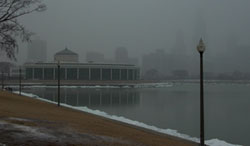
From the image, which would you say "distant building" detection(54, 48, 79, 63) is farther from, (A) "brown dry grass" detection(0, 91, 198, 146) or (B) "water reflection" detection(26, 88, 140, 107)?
(A) "brown dry grass" detection(0, 91, 198, 146)

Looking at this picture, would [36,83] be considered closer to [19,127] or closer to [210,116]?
[210,116]

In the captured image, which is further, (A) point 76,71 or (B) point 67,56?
(B) point 67,56

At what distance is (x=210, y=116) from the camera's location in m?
32.4

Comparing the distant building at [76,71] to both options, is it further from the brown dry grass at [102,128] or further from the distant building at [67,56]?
the brown dry grass at [102,128]

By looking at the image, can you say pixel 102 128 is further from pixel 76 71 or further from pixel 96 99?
pixel 76 71

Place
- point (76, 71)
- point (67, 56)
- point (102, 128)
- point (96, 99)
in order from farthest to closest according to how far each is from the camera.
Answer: point (67, 56) < point (76, 71) < point (96, 99) < point (102, 128)

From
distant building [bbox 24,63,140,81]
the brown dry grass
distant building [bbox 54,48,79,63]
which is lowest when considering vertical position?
the brown dry grass

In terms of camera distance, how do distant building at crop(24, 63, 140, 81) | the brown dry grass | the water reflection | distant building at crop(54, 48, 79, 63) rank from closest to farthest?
the brown dry grass, the water reflection, distant building at crop(24, 63, 140, 81), distant building at crop(54, 48, 79, 63)

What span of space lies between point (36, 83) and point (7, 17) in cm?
12910

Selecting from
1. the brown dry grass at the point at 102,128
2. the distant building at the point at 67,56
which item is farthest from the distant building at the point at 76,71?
the brown dry grass at the point at 102,128

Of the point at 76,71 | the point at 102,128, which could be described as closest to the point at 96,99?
the point at 102,128

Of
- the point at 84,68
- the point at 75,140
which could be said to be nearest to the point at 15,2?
the point at 75,140

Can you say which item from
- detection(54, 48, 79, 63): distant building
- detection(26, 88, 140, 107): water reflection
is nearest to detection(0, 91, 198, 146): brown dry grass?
detection(26, 88, 140, 107): water reflection

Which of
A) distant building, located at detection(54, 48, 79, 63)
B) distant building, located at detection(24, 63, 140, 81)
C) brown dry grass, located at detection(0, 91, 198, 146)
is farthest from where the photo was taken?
distant building, located at detection(54, 48, 79, 63)
